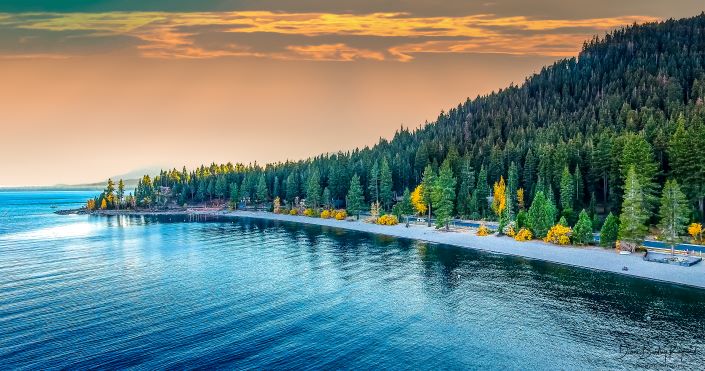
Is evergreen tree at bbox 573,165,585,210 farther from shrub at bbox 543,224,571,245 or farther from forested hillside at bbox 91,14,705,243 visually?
shrub at bbox 543,224,571,245

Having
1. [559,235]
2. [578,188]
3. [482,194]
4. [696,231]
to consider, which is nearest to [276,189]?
[482,194]

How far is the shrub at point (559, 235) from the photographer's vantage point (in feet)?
260

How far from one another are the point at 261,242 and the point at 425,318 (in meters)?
59.8

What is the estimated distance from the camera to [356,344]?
129 feet

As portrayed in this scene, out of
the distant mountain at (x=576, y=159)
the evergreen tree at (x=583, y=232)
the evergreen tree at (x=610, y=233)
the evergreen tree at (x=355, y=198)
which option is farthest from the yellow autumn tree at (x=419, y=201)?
the evergreen tree at (x=610, y=233)

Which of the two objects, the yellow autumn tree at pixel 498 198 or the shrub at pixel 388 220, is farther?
the shrub at pixel 388 220

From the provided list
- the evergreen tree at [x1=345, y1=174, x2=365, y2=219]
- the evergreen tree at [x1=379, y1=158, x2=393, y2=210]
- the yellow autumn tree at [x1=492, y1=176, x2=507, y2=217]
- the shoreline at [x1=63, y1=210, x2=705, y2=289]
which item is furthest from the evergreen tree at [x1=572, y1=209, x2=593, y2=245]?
the evergreen tree at [x1=345, y1=174, x2=365, y2=219]

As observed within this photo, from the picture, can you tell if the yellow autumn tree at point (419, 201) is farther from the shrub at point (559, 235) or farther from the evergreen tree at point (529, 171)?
the shrub at point (559, 235)

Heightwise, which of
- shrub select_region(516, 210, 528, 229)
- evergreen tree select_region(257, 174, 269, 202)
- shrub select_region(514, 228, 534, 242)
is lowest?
shrub select_region(514, 228, 534, 242)

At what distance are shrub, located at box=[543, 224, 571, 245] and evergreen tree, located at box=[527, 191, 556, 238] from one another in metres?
2.33

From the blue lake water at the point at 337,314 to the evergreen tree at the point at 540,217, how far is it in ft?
45.2

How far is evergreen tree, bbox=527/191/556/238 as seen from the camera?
3332 inches

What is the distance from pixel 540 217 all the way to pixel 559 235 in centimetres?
594

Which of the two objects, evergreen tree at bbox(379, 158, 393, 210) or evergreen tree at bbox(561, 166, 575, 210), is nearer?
evergreen tree at bbox(561, 166, 575, 210)
